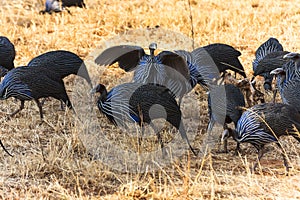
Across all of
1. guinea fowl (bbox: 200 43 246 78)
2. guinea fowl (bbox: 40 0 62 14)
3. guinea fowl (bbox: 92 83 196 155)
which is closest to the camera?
guinea fowl (bbox: 92 83 196 155)

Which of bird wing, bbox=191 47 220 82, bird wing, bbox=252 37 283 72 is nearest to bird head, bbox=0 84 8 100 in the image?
bird wing, bbox=191 47 220 82

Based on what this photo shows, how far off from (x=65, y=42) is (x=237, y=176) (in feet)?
14.0

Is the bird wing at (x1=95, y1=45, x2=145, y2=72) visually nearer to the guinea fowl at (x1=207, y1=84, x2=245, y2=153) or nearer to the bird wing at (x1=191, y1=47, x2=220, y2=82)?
the bird wing at (x1=191, y1=47, x2=220, y2=82)

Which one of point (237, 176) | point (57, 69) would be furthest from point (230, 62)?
point (237, 176)

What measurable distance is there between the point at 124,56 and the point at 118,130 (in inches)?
40.2

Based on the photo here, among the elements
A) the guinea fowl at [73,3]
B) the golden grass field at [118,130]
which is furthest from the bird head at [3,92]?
the guinea fowl at [73,3]

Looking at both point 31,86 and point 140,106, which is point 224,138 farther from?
point 31,86

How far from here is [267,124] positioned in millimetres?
4188

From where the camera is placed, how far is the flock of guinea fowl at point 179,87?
430cm

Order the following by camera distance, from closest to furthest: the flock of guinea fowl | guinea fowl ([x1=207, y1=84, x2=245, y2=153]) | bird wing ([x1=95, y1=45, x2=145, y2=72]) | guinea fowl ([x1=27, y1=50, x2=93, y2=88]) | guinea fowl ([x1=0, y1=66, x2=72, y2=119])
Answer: the flock of guinea fowl
guinea fowl ([x1=207, y1=84, x2=245, y2=153])
guinea fowl ([x1=0, y1=66, x2=72, y2=119])
guinea fowl ([x1=27, y1=50, x2=93, y2=88])
bird wing ([x1=95, y1=45, x2=145, y2=72])

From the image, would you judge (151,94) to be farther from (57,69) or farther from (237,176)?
(57,69)

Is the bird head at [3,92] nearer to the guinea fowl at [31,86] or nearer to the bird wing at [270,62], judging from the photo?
the guinea fowl at [31,86]

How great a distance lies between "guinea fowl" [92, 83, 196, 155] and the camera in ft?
14.7

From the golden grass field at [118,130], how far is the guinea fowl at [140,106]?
0.77 ft
